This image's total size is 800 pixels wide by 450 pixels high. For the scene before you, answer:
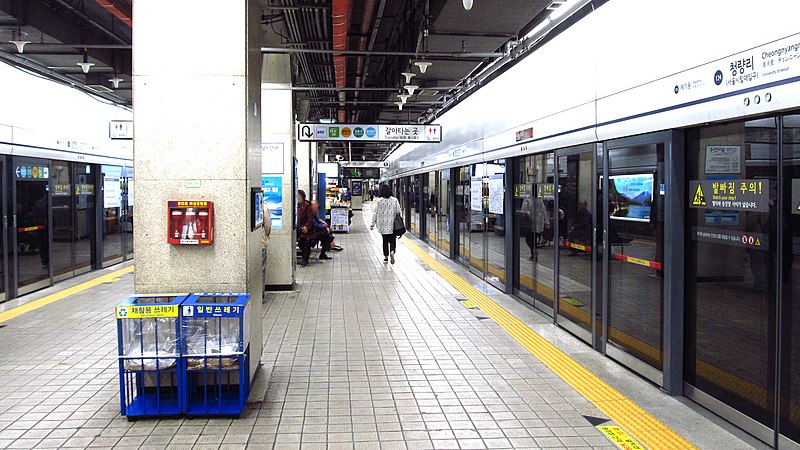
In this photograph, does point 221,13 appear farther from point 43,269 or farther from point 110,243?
point 110,243

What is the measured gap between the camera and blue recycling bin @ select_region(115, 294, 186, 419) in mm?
3830

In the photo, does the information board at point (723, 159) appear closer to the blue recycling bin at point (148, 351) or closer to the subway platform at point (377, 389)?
the subway platform at point (377, 389)

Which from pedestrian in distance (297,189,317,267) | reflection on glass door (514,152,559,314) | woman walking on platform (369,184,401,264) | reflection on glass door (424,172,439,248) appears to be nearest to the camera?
reflection on glass door (514,152,559,314)

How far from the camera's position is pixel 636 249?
16.0 ft

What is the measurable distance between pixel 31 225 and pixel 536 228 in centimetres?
703

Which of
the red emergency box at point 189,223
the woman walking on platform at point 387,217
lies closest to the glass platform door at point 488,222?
the woman walking on platform at point 387,217

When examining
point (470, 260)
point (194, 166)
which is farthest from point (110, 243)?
point (194, 166)

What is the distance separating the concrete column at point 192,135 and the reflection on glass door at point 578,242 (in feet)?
10.2

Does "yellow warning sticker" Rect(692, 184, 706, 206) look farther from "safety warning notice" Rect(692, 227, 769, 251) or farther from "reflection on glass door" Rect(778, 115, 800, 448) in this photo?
"reflection on glass door" Rect(778, 115, 800, 448)

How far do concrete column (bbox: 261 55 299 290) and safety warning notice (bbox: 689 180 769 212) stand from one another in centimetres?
587

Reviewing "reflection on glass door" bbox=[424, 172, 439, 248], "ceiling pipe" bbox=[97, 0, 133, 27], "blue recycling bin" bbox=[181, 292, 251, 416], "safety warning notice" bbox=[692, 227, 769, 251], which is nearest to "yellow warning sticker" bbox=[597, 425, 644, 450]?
"safety warning notice" bbox=[692, 227, 769, 251]

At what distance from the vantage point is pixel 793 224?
3.18m

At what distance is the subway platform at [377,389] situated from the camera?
12.0ft

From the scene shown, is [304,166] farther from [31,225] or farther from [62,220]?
[31,225]
